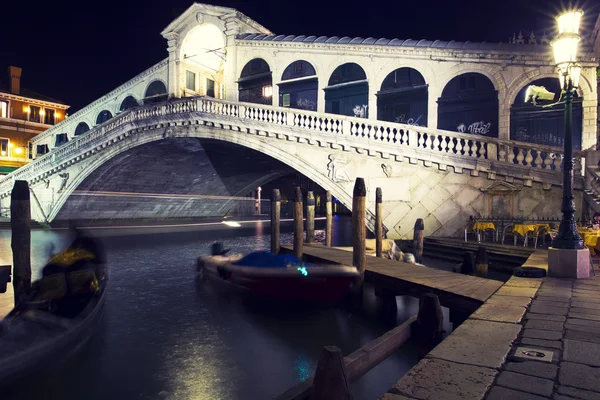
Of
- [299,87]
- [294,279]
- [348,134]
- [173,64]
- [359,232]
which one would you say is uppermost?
[173,64]

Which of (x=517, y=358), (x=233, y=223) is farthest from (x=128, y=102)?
(x=517, y=358)

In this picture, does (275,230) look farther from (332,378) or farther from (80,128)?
(80,128)

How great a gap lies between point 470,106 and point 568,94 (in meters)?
8.85

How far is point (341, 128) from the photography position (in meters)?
10.9

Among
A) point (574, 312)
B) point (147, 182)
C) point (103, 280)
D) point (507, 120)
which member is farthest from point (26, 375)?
point (147, 182)

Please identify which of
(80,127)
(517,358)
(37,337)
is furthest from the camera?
(80,127)

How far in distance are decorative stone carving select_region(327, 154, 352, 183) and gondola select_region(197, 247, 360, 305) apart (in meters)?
5.11

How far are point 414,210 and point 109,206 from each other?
663 inches

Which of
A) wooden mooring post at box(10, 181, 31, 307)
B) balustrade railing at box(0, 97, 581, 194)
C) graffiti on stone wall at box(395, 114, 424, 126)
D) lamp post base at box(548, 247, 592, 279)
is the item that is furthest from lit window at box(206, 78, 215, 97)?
lamp post base at box(548, 247, 592, 279)

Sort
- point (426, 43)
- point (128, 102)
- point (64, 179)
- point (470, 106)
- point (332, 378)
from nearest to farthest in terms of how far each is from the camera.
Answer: point (332, 378) < point (426, 43) < point (470, 106) < point (64, 179) < point (128, 102)

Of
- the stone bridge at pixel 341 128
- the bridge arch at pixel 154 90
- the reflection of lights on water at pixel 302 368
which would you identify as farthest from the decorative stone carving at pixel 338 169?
the bridge arch at pixel 154 90

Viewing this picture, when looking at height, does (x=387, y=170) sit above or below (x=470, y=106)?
below

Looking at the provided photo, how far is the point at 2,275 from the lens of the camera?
5.47 metres

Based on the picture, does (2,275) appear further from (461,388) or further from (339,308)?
(461,388)
